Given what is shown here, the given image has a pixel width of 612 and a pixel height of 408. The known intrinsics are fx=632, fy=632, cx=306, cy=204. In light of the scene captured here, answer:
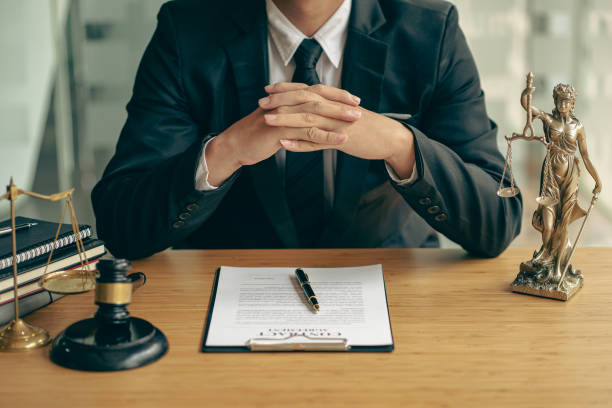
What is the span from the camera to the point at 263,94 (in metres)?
Answer: 1.58

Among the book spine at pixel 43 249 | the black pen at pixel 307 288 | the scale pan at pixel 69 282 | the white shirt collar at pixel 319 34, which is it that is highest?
the white shirt collar at pixel 319 34

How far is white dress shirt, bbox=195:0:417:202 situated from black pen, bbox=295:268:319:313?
0.50 meters

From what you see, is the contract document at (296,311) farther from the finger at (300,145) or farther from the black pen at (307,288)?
the finger at (300,145)

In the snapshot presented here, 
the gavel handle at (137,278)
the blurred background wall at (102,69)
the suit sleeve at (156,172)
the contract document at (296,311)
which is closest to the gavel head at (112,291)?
the contract document at (296,311)

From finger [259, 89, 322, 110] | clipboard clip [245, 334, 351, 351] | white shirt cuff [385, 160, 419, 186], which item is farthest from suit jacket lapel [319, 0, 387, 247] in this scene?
clipboard clip [245, 334, 351, 351]

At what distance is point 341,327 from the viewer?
0.95 m

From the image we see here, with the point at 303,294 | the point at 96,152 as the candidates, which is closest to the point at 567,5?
the point at 96,152

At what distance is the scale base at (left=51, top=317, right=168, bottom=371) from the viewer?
32.6 inches

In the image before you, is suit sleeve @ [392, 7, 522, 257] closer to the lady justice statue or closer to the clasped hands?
the clasped hands

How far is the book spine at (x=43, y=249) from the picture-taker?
0.96 meters

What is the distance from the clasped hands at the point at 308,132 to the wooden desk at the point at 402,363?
0.27m

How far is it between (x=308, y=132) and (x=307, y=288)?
323mm

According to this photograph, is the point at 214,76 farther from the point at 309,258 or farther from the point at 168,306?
the point at 168,306

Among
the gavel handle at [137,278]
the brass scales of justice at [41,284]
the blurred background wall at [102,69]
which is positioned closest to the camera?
the brass scales of justice at [41,284]
